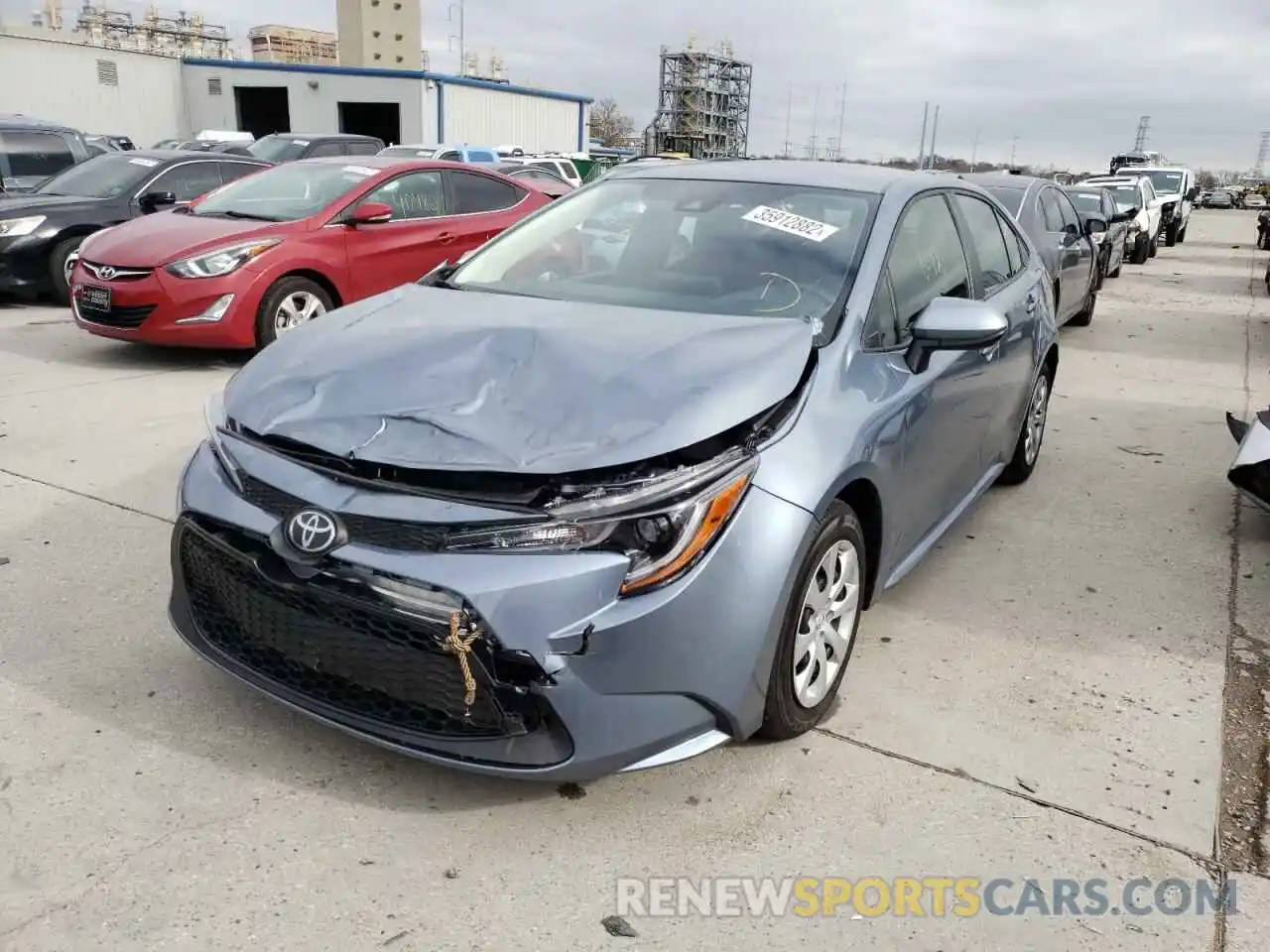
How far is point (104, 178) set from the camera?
10.1 metres

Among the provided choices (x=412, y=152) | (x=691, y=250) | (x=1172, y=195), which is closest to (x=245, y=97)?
(x=412, y=152)

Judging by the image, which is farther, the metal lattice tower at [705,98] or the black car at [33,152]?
the metal lattice tower at [705,98]

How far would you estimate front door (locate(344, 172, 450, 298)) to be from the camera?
25.6 feet

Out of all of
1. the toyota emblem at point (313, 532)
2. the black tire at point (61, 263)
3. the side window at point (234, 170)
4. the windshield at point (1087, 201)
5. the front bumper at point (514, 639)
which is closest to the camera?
the front bumper at point (514, 639)

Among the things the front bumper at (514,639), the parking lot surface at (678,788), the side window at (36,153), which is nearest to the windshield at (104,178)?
the side window at (36,153)

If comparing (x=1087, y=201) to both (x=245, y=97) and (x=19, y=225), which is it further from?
(x=245, y=97)

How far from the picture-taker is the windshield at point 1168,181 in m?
25.2

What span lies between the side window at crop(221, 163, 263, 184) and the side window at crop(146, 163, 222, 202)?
0.20ft

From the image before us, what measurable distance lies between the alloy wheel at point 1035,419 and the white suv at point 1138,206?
14.2m

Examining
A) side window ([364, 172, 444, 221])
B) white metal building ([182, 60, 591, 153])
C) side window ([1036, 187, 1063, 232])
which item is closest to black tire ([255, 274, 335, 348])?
side window ([364, 172, 444, 221])

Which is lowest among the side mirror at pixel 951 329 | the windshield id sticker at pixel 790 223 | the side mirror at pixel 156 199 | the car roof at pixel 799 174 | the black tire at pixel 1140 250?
the black tire at pixel 1140 250

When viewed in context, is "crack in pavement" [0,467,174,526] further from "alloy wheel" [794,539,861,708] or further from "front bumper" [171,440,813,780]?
"alloy wheel" [794,539,861,708]

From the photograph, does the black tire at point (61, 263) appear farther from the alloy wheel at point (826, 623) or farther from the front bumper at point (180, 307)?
the alloy wheel at point (826, 623)

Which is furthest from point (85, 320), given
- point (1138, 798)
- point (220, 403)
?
point (1138, 798)
